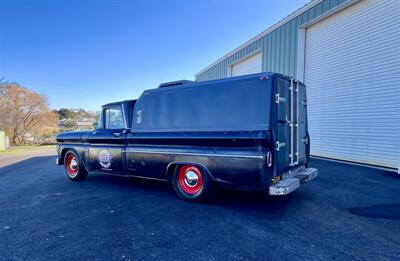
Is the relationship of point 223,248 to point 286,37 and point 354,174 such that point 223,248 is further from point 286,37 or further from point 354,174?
point 286,37

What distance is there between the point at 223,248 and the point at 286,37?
1002 cm

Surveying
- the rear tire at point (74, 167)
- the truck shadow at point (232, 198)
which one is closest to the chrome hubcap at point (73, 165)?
the rear tire at point (74, 167)

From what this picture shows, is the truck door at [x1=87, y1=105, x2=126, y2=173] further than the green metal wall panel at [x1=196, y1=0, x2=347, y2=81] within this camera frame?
No

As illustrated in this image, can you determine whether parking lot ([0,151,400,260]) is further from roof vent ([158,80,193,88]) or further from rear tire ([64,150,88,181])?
roof vent ([158,80,193,88])

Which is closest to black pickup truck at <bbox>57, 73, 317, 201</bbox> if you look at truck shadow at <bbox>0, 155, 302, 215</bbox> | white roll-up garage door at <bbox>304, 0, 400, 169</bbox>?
truck shadow at <bbox>0, 155, 302, 215</bbox>

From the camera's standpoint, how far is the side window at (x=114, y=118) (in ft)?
17.8

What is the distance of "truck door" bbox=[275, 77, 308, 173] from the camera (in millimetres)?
3891

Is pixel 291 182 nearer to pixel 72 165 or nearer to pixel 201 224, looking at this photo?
pixel 201 224

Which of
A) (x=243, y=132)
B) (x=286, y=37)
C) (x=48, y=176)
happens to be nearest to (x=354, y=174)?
(x=243, y=132)

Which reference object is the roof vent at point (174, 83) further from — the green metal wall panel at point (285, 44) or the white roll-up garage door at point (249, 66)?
the white roll-up garage door at point (249, 66)

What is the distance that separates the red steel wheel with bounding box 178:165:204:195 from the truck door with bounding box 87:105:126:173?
63.5 inches

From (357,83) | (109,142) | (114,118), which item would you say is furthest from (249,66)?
(109,142)

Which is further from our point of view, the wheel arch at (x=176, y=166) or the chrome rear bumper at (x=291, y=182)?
the wheel arch at (x=176, y=166)

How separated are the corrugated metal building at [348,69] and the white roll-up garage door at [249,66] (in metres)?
1.15
